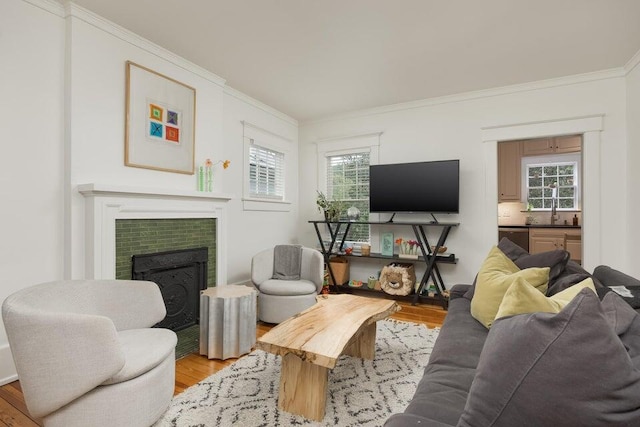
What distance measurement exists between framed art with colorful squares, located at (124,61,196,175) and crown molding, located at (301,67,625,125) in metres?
2.40

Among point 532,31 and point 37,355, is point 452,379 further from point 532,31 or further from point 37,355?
point 532,31

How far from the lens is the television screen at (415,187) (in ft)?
13.2

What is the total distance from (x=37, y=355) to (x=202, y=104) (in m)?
2.76

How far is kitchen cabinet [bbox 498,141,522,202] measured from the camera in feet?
21.0

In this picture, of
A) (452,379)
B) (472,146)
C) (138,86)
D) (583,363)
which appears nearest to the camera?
(583,363)

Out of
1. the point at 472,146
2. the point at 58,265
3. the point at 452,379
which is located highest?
the point at 472,146

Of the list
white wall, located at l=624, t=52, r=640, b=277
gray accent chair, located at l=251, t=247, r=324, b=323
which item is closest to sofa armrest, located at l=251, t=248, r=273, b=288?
gray accent chair, located at l=251, t=247, r=324, b=323

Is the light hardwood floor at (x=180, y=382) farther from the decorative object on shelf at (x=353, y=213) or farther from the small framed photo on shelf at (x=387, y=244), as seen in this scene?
the decorative object on shelf at (x=353, y=213)

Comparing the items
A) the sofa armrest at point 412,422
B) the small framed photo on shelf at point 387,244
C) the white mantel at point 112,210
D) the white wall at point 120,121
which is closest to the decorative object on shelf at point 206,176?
the white wall at point 120,121

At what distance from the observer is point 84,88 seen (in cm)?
251

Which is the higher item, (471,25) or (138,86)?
(471,25)

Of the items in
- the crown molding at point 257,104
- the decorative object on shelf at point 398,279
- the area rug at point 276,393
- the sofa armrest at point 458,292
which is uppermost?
the crown molding at point 257,104

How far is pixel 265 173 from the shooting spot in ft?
15.5

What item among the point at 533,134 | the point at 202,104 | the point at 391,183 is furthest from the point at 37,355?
the point at 533,134
